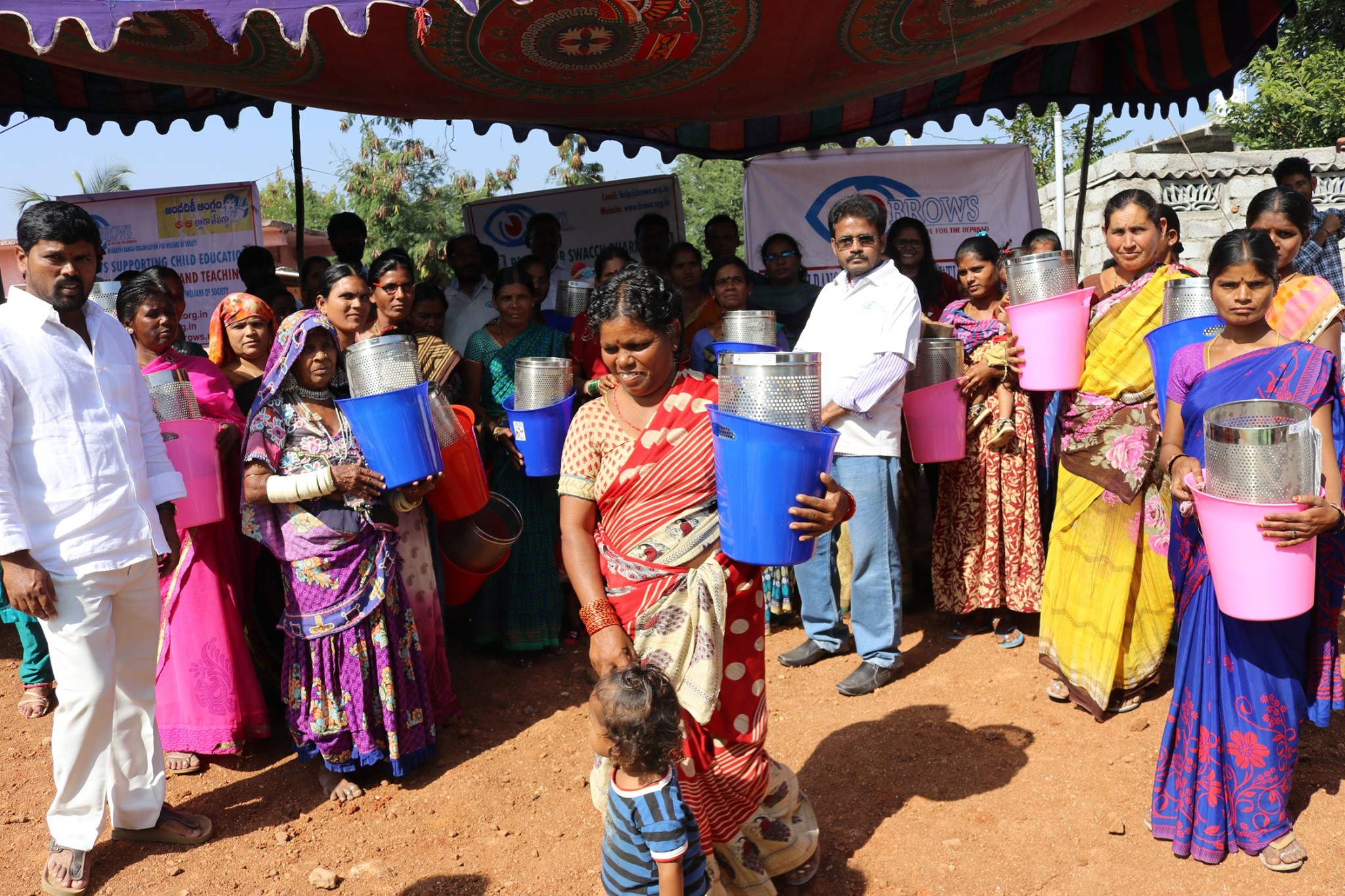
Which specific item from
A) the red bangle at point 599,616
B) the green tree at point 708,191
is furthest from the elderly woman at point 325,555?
the green tree at point 708,191

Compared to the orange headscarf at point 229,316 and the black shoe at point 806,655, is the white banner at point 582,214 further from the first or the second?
the black shoe at point 806,655

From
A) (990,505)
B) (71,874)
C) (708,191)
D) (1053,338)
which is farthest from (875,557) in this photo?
(708,191)

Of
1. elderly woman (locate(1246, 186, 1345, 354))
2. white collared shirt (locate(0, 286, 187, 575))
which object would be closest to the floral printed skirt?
white collared shirt (locate(0, 286, 187, 575))

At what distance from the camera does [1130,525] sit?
4.01 meters

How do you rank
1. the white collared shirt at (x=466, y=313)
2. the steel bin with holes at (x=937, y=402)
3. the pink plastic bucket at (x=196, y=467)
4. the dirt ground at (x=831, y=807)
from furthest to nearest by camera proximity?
the white collared shirt at (x=466, y=313) → the steel bin with holes at (x=937, y=402) → the pink plastic bucket at (x=196, y=467) → the dirt ground at (x=831, y=807)

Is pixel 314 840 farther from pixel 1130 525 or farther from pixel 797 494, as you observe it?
pixel 1130 525

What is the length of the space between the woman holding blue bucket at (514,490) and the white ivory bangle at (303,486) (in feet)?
4.79

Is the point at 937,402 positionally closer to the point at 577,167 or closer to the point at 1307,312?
the point at 1307,312

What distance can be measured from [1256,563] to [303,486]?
292 cm

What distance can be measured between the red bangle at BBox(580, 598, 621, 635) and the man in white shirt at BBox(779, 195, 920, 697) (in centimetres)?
196

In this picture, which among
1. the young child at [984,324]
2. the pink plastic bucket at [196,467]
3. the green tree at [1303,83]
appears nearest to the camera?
the pink plastic bucket at [196,467]

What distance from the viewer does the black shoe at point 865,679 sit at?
4.46m

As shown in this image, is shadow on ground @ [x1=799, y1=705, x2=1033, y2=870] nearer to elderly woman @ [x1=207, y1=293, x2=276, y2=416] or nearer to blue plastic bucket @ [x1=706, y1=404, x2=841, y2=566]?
blue plastic bucket @ [x1=706, y1=404, x2=841, y2=566]

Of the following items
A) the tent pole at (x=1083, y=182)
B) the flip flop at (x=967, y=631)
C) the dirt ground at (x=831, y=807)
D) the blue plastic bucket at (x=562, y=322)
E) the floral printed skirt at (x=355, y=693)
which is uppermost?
the tent pole at (x=1083, y=182)
